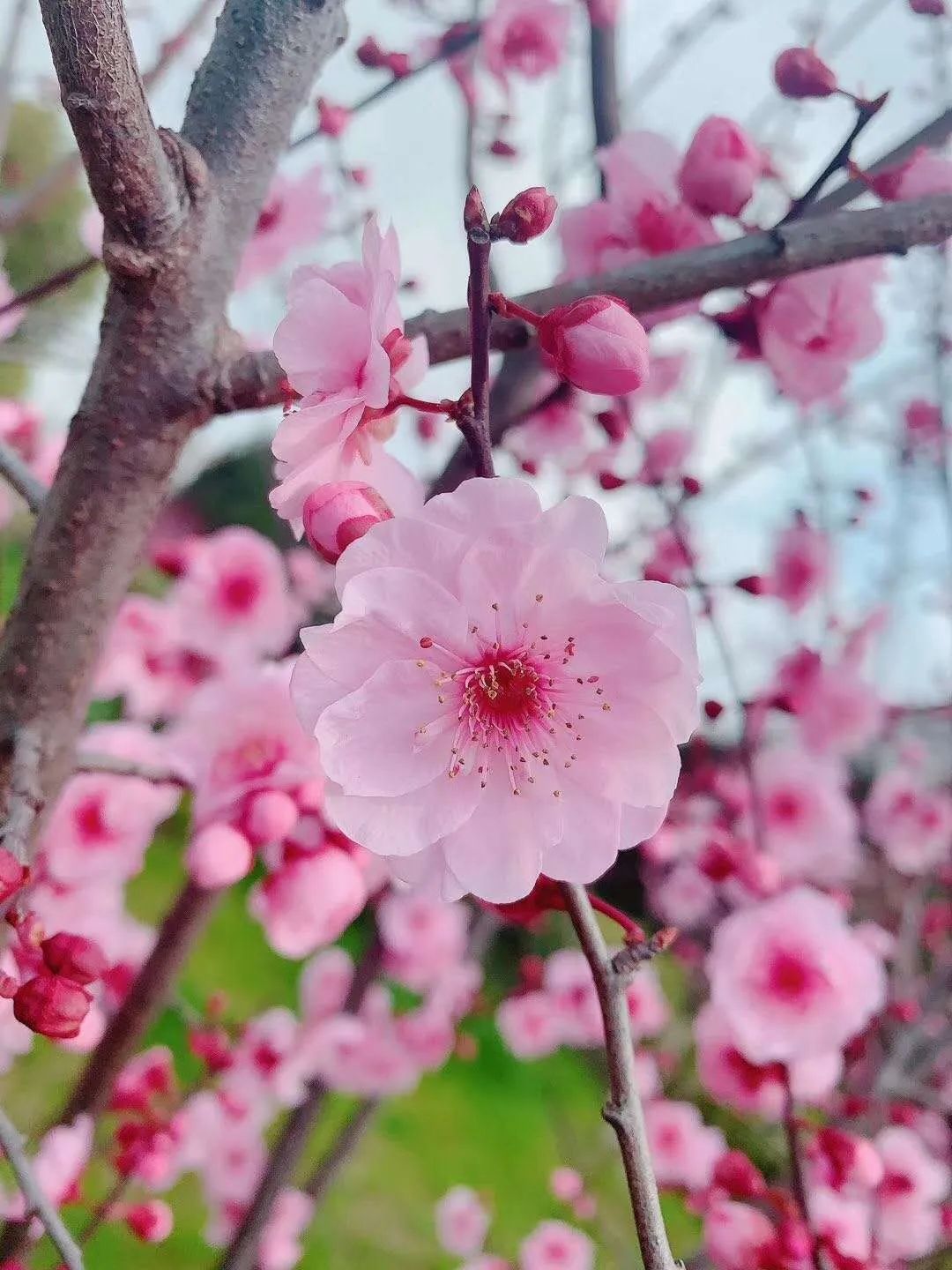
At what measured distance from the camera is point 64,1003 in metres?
0.50

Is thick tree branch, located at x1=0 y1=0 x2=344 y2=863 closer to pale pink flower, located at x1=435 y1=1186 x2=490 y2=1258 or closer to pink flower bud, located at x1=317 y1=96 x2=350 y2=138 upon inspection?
pink flower bud, located at x1=317 y1=96 x2=350 y2=138

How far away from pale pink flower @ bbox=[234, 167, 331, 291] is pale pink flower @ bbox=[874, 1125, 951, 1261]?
1.90 m

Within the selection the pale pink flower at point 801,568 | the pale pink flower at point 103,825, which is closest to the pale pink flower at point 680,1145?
the pale pink flower at point 801,568

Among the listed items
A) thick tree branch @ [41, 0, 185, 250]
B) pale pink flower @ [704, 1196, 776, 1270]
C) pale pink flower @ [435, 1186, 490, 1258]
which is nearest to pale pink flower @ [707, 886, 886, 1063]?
pale pink flower @ [704, 1196, 776, 1270]

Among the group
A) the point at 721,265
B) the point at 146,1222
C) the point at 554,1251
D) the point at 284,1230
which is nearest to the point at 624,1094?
the point at 721,265

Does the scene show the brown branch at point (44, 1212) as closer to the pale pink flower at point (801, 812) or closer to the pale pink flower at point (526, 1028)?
the pale pink flower at point (801, 812)

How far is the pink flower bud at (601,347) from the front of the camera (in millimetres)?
479

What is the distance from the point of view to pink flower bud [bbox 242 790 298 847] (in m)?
0.74

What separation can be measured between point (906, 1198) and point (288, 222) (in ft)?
6.86

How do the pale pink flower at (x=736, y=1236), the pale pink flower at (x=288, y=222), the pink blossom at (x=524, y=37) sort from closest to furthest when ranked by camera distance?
the pale pink flower at (x=736, y=1236)
the pale pink flower at (x=288, y=222)
the pink blossom at (x=524, y=37)

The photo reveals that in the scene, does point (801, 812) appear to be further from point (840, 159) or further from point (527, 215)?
point (527, 215)

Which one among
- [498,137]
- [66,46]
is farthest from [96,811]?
[498,137]

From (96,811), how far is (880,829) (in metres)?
2.78

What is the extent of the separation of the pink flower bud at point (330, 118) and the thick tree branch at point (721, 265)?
64 centimetres
